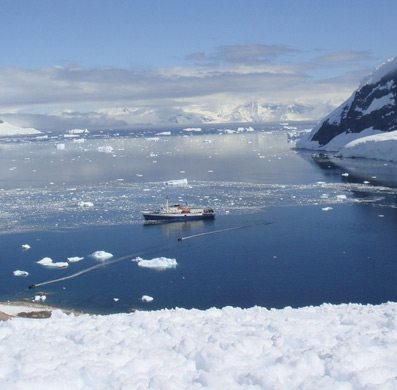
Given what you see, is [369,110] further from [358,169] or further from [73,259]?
[73,259]

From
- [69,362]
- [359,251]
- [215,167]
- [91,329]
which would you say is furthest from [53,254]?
[215,167]

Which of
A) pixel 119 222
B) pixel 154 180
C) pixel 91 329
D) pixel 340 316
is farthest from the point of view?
pixel 154 180

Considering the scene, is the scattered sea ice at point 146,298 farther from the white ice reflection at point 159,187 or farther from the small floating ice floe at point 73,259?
the white ice reflection at point 159,187

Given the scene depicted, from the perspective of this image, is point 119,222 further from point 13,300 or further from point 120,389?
point 120,389

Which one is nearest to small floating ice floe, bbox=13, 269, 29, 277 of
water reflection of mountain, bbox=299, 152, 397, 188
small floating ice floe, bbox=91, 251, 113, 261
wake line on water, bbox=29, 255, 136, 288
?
wake line on water, bbox=29, 255, 136, 288

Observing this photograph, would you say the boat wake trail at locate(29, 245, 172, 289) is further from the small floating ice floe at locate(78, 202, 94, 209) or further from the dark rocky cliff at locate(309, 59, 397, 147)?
the dark rocky cliff at locate(309, 59, 397, 147)

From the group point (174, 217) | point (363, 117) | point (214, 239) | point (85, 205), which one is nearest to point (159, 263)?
point (214, 239)
